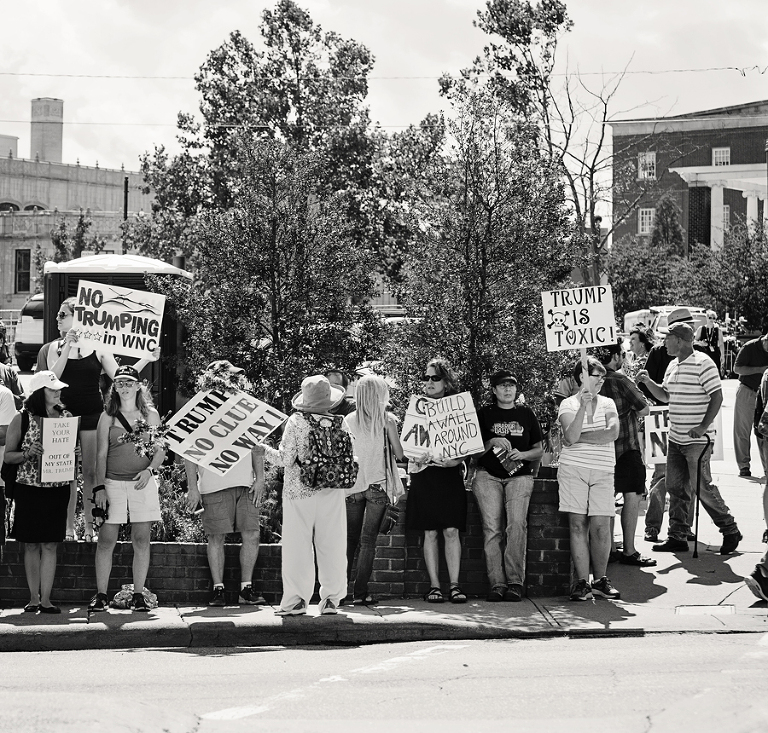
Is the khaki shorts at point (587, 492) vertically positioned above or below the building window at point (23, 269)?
below

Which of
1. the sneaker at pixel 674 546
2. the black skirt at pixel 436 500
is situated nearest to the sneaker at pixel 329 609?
the black skirt at pixel 436 500

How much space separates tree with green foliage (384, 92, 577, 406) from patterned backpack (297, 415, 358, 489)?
2163mm

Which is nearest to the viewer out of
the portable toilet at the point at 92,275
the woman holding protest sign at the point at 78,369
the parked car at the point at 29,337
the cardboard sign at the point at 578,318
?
the cardboard sign at the point at 578,318

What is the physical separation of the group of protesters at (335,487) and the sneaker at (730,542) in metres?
0.83

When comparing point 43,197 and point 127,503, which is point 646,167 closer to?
point 127,503

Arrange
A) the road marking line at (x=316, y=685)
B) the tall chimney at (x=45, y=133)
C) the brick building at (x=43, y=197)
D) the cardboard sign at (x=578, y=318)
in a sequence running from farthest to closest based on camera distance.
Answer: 1. the tall chimney at (x=45, y=133)
2. the brick building at (x=43, y=197)
3. the cardboard sign at (x=578, y=318)
4. the road marking line at (x=316, y=685)

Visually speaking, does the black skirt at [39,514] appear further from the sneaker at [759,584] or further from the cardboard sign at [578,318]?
the sneaker at [759,584]

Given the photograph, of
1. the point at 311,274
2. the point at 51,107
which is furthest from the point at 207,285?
the point at 51,107

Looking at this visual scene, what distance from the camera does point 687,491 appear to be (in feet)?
35.5

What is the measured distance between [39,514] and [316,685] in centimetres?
308

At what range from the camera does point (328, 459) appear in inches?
346

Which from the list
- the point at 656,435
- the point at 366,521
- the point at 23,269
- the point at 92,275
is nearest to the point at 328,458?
the point at 366,521

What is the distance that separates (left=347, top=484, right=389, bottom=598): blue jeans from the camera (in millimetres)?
9406

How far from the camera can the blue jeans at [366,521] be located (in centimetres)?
941
